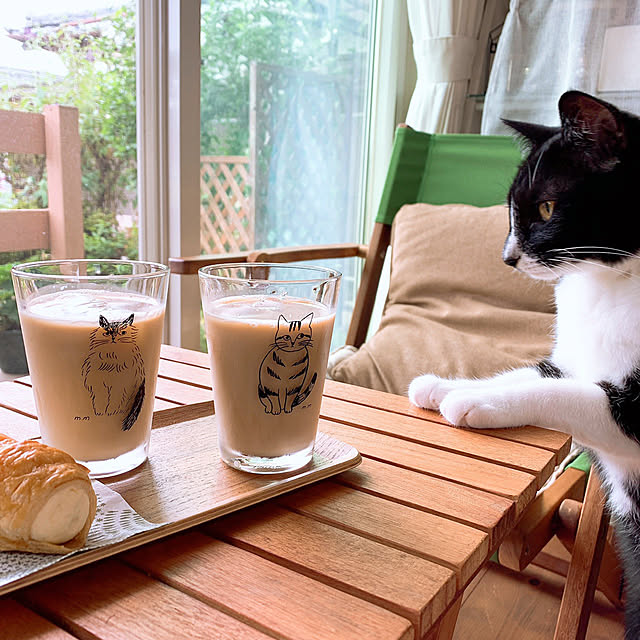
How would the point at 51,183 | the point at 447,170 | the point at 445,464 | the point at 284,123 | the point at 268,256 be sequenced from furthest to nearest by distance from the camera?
the point at 284,123 < the point at 447,170 < the point at 51,183 < the point at 268,256 < the point at 445,464

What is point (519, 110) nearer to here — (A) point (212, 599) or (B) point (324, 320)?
(B) point (324, 320)

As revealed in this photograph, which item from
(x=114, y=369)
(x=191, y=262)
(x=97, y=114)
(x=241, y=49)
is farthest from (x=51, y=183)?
(x=114, y=369)

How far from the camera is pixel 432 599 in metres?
0.35

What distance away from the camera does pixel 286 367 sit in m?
0.44

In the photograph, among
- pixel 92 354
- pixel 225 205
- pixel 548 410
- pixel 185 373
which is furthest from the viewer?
pixel 225 205

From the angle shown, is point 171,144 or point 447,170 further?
point 447,170

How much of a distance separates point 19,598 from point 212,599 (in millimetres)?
103

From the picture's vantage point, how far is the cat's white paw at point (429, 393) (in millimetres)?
690

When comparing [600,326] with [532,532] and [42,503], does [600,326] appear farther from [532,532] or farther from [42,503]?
[42,503]

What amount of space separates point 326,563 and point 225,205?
1.62 metres

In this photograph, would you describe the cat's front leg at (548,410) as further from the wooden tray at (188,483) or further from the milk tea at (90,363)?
the milk tea at (90,363)

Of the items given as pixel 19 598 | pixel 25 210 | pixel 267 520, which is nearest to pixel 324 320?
pixel 267 520

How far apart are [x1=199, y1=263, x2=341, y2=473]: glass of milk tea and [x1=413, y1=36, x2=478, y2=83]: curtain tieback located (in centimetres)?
186

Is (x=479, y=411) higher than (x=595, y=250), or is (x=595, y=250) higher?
(x=595, y=250)
